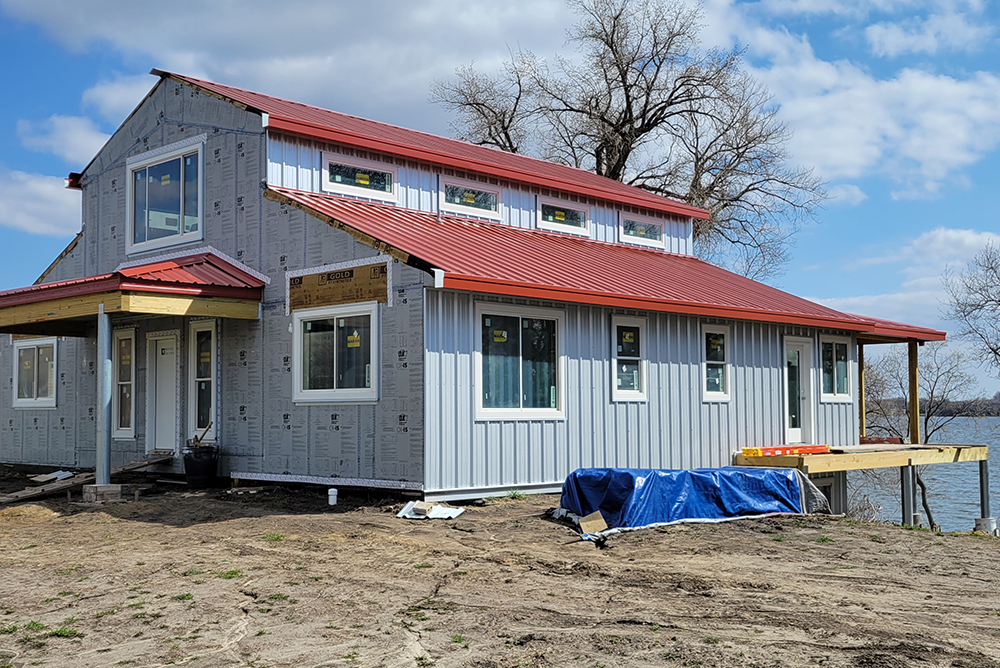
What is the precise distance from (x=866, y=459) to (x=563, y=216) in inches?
276

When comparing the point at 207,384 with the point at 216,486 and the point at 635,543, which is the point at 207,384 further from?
the point at 635,543

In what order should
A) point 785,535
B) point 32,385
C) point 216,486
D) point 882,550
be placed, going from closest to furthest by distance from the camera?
point 882,550
point 785,535
point 216,486
point 32,385

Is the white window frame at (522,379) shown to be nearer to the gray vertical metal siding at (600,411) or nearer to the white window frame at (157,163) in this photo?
the gray vertical metal siding at (600,411)

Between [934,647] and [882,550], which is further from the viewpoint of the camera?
[882,550]

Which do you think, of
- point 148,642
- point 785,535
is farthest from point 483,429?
point 148,642

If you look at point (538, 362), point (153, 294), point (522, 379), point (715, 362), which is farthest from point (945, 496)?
point (153, 294)

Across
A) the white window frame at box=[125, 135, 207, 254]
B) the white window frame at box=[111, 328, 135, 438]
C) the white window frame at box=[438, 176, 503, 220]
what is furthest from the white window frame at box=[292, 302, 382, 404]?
the white window frame at box=[111, 328, 135, 438]

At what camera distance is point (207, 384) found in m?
15.2

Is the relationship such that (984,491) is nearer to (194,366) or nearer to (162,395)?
(194,366)

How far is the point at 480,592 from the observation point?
7598 mm

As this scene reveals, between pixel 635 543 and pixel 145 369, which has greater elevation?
pixel 145 369

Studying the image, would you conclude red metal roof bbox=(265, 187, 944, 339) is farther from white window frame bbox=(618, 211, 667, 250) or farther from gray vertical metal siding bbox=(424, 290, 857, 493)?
gray vertical metal siding bbox=(424, 290, 857, 493)

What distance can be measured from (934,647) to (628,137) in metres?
30.5

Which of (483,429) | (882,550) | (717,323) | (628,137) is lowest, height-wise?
(882,550)
